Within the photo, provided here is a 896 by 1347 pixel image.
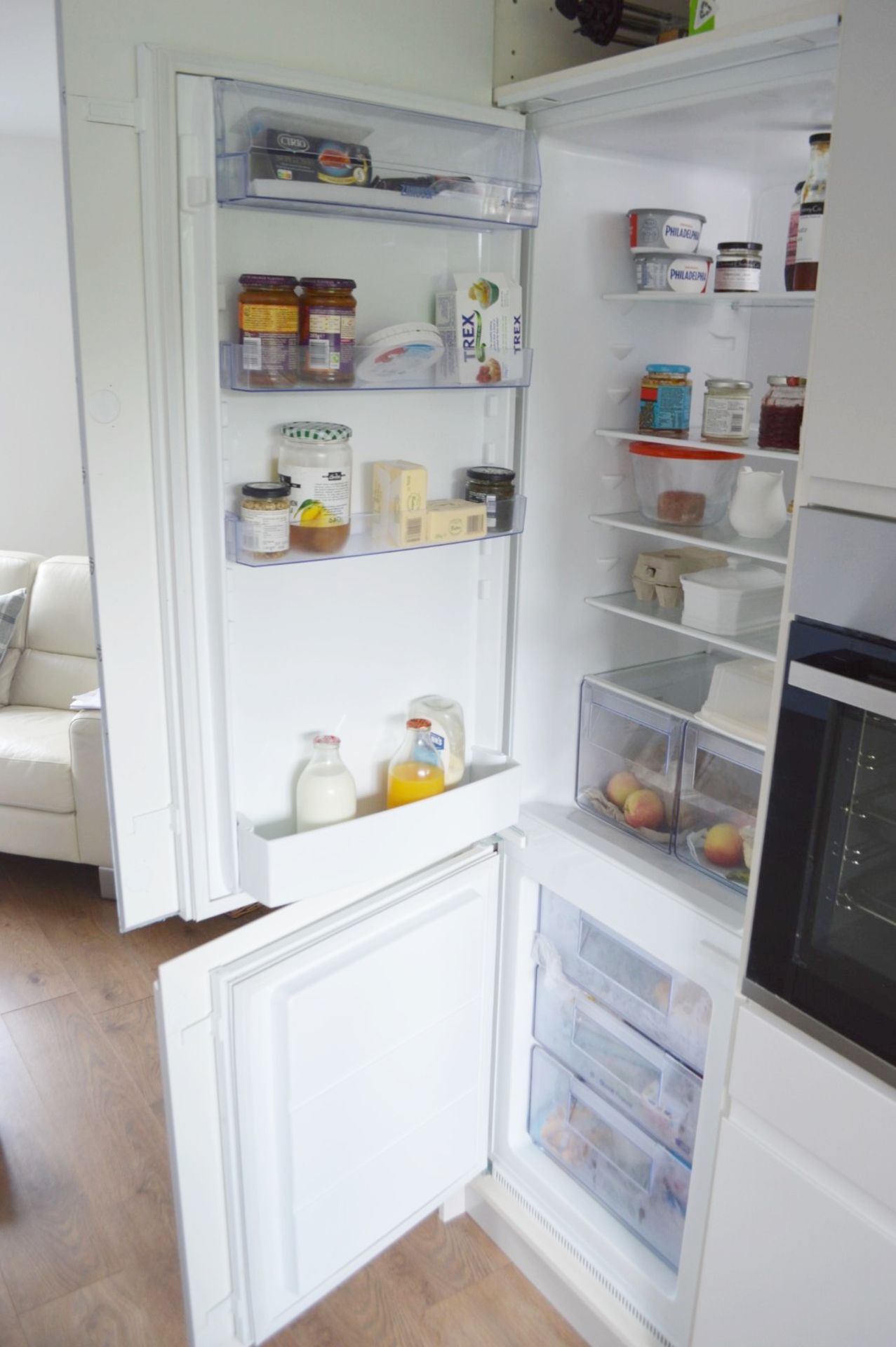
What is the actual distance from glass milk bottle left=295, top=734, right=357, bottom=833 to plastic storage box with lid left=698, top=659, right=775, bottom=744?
530 mm

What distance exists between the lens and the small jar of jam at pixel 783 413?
55.3 inches

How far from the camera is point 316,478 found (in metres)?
1.31

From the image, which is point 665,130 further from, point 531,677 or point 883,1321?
point 883,1321

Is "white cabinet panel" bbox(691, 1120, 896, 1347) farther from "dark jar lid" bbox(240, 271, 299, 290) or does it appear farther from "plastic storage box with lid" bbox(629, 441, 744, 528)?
"dark jar lid" bbox(240, 271, 299, 290)

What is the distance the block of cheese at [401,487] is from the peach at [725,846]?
66 centimetres

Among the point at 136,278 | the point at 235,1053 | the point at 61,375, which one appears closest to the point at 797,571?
the point at 136,278

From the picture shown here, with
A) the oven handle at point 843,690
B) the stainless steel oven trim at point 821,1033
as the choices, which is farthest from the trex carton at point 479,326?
the stainless steel oven trim at point 821,1033

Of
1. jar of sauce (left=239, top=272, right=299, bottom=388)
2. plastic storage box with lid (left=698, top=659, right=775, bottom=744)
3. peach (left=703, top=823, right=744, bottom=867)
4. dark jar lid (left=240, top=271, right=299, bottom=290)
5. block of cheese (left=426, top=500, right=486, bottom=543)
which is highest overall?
dark jar lid (left=240, top=271, right=299, bottom=290)

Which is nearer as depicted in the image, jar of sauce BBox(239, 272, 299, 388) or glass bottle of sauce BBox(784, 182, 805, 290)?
jar of sauce BBox(239, 272, 299, 388)

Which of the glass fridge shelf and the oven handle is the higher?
the glass fridge shelf

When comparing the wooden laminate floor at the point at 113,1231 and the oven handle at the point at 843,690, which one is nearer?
the oven handle at the point at 843,690

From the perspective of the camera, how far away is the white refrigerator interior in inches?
50.4

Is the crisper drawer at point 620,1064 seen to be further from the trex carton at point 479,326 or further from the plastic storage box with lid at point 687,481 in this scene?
the trex carton at point 479,326

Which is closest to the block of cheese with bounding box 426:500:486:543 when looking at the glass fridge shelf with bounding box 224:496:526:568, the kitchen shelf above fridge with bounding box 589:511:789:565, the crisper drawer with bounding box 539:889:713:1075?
the glass fridge shelf with bounding box 224:496:526:568
